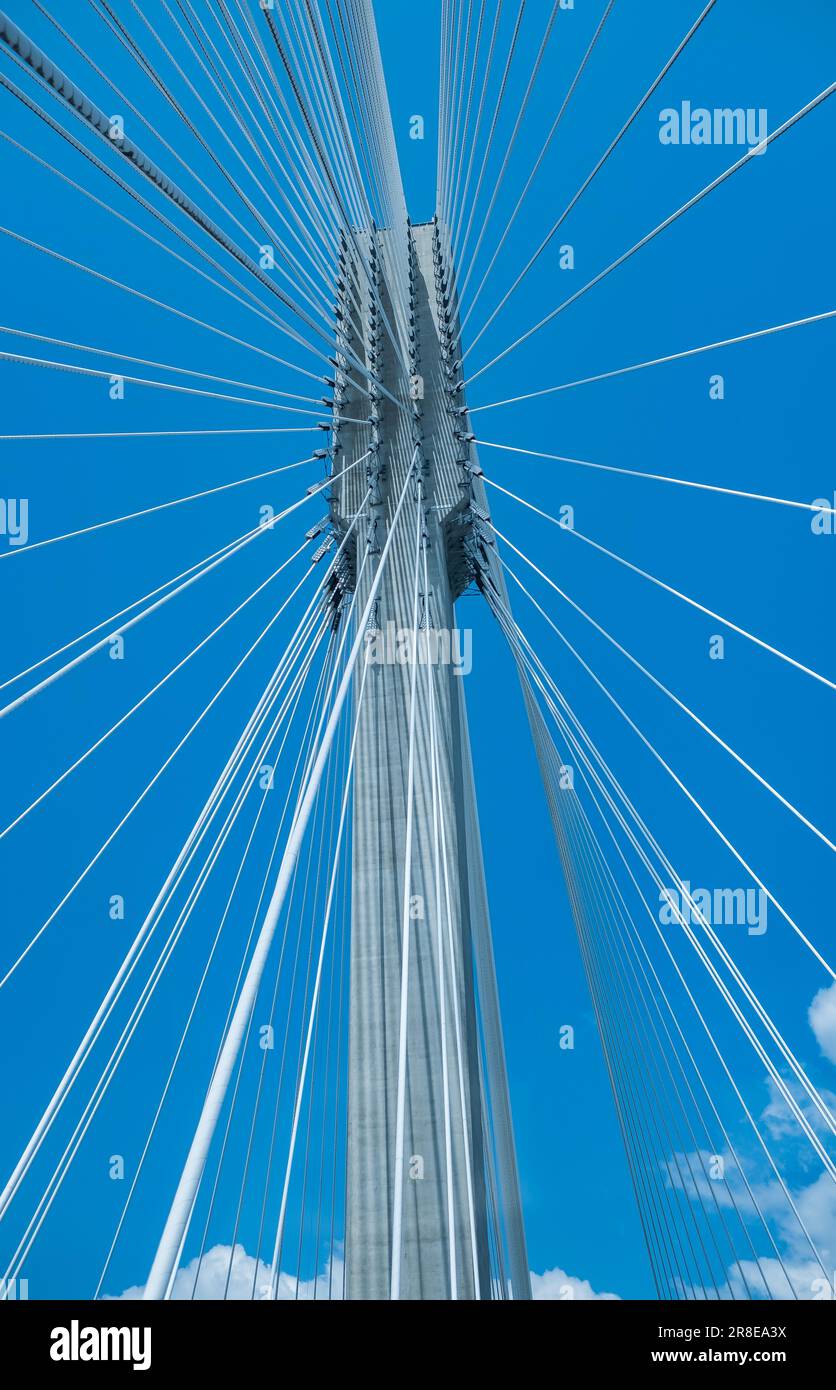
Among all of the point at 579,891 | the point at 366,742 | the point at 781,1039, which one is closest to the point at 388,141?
the point at 366,742

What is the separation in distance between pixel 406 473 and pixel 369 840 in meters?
4.07

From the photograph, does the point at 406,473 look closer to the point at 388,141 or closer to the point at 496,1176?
the point at 388,141

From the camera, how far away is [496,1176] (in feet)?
24.2
